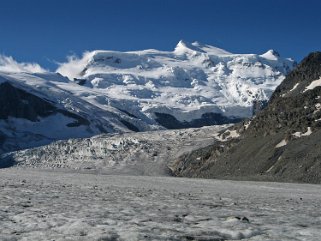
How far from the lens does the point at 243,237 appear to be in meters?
14.0

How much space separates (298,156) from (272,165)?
13.9 feet

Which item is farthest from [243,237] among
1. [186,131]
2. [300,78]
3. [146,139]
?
[186,131]

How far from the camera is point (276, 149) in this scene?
8100 cm

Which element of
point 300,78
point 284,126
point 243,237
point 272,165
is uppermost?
point 300,78

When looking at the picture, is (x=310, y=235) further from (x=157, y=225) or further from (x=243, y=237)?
(x=157, y=225)

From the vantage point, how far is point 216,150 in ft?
336

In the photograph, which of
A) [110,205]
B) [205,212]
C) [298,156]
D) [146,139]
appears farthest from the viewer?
[146,139]

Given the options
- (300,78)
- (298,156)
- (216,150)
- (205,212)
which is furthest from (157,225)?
(300,78)

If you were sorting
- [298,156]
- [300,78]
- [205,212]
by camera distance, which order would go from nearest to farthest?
[205,212] → [298,156] → [300,78]

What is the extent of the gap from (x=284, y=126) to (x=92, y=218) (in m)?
79.4

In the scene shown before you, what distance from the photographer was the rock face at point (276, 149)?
7144cm

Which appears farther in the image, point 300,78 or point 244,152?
point 300,78

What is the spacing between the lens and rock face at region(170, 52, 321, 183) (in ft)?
234

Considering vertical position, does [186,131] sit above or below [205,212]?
above
